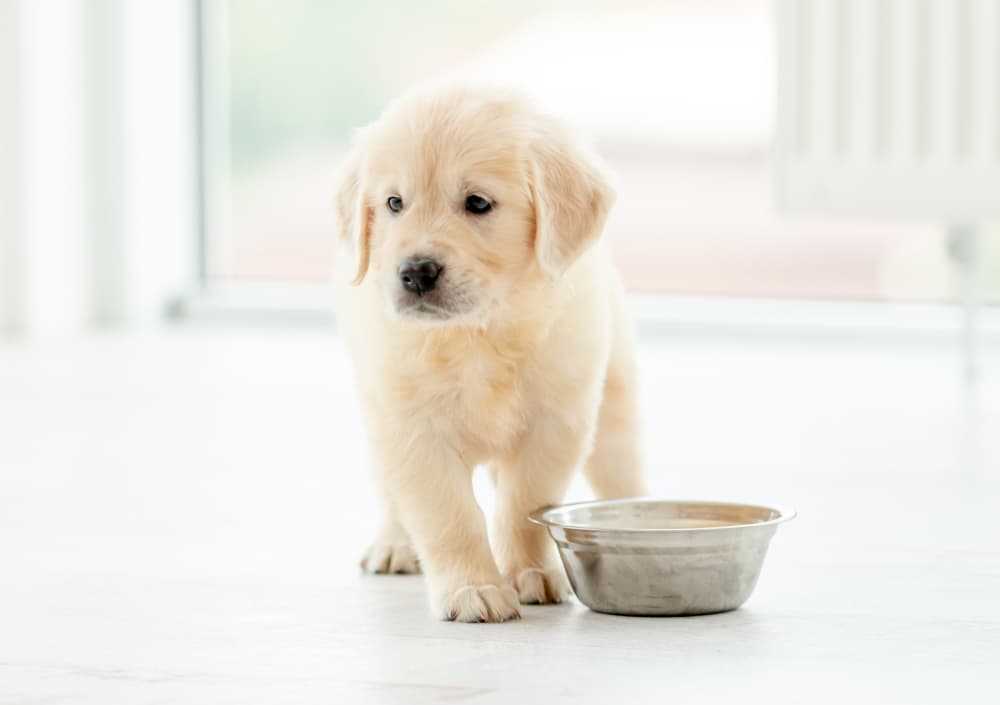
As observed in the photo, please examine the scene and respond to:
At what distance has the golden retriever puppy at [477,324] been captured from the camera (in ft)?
5.65

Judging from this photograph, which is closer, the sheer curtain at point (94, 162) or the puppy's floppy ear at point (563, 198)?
the puppy's floppy ear at point (563, 198)

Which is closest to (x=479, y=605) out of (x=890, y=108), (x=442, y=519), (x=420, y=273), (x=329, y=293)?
(x=442, y=519)

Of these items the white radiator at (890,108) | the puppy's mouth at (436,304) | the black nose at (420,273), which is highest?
the white radiator at (890,108)

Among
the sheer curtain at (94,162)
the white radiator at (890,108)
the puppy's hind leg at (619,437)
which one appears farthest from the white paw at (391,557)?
the sheer curtain at (94,162)

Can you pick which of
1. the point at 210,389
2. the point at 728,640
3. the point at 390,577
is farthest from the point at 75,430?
the point at 728,640

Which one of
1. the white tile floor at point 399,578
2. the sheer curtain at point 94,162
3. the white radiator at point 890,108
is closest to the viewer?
the white tile floor at point 399,578

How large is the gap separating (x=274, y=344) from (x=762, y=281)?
1.66m

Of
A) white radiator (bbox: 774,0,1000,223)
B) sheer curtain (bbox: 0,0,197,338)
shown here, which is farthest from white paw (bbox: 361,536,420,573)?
sheer curtain (bbox: 0,0,197,338)

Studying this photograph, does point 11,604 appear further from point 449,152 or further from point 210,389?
point 210,389

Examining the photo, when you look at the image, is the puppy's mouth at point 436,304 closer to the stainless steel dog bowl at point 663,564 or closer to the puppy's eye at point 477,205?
the puppy's eye at point 477,205

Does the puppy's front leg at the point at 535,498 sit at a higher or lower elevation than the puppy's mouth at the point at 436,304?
lower

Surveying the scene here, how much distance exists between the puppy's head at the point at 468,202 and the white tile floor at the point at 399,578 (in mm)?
361

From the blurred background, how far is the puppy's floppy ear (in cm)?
14

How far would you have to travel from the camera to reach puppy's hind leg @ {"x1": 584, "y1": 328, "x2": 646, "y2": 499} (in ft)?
6.74
